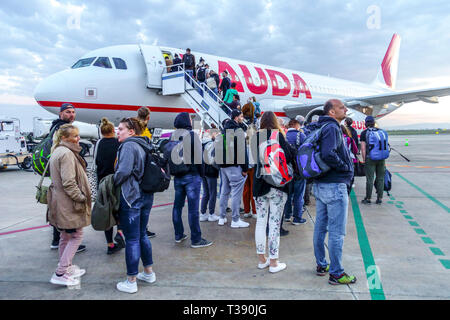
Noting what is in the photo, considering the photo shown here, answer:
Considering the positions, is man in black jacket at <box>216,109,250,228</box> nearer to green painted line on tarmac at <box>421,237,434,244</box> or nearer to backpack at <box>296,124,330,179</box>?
backpack at <box>296,124,330,179</box>

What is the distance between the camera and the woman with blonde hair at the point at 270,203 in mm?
3592

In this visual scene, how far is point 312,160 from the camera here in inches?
129

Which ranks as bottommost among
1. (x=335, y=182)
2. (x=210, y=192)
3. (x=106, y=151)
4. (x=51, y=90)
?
(x=210, y=192)

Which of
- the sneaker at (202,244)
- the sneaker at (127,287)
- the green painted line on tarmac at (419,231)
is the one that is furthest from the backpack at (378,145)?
the sneaker at (127,287)

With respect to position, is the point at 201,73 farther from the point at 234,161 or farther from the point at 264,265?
the point at 264,265

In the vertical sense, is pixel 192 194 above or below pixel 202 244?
above

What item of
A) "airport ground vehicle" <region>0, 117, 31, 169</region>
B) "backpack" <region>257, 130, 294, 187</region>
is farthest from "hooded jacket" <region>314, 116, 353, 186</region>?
"airport ground vehicle" <region>0, 117, 31, 169</region>

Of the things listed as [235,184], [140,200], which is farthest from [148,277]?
[235,184]

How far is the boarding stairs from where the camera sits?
34.4 ft

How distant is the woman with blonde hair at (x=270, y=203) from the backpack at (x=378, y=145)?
12.8ft

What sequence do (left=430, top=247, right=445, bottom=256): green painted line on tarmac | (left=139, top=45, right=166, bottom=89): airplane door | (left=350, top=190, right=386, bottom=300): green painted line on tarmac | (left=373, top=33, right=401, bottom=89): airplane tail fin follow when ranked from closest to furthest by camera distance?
1. (left=350, top=190, right=386, bottom=300): green painted line on tarmac
2. (left=430, top=247, right=445, bottom=256): green painted line on tarmac
3. (left=139, top=45, right=166, bottom=89): airplane door
4. (left=373, top=33, right=401, bottom=89): airplane tail fin

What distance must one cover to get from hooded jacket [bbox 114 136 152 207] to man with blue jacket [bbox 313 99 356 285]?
1.87 m

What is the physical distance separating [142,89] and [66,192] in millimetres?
8211
